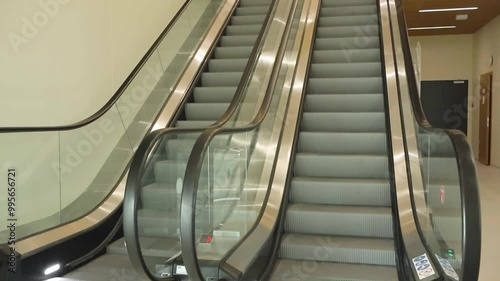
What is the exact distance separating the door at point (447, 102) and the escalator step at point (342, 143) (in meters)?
9.56

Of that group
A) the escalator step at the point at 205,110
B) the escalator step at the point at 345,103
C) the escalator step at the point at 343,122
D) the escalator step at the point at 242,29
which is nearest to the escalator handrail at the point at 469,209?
the escalator step at the point at 343,122

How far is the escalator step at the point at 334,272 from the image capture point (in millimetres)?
3125

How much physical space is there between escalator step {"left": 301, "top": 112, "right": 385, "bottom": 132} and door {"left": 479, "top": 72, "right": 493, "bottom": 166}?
7724 mm

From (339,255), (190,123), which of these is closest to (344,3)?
(190,123)

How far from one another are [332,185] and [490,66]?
9.13 metres

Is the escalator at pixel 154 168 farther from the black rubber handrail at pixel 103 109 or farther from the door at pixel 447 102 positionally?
the door at pixel 447 102

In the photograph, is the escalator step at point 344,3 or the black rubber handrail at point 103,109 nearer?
the black rubber handrail at point 103,109

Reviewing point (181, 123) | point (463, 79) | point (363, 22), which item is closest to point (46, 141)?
point (181, 123)

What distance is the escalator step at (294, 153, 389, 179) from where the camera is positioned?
13.8 ft

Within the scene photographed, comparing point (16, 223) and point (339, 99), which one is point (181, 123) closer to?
point (339, 99)

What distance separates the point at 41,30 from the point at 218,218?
2369mm

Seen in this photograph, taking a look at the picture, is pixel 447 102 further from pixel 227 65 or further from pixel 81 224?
pixel 81 224

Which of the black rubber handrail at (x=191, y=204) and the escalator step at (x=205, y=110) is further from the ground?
the escalator step at (x=205, y=110)

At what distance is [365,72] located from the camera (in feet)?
18.5
